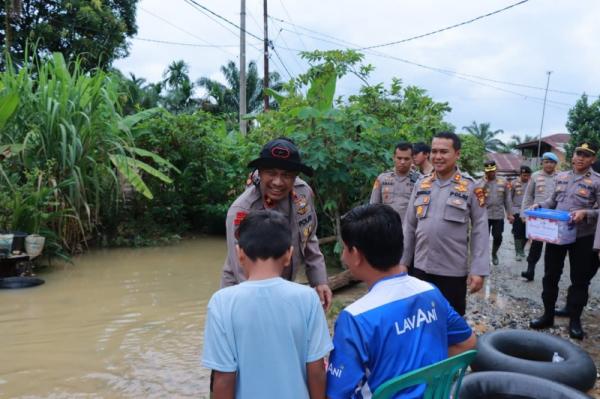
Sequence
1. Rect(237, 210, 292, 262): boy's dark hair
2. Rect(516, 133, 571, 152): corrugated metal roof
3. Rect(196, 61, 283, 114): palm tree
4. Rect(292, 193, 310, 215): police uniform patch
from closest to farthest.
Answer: Rect(237, 210, 292, 262): boy's dark hair < Rect(292, 193, 310, 215): police uniform patch < Rect(196, 61, 283, 114): palm tree < Rect(516, 133, 571, 152): corrugated metal roof

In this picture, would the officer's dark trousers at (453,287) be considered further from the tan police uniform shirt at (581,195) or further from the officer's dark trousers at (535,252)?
the officer's dark trousers at (535,252)

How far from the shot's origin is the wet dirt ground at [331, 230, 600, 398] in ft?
15.9

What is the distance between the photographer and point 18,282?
6.78 metres

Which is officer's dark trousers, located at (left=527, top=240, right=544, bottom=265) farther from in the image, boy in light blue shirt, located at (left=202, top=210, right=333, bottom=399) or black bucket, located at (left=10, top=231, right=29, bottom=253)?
black bucket, located at (left=10, top=231, right=29, bottom=253)

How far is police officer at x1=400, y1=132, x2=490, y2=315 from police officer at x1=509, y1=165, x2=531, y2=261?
5659 millimetres

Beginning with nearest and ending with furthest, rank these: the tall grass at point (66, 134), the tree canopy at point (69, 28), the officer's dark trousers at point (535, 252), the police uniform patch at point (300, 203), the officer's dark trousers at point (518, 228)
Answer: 1. the police uniform patch at point (300, 203)
2. the officer's dark trousers at point (535, 252)
3. the tall grass at point (66, 134)
4. the officer's dark trousers at point (518, 228)
5. the tree canopy at point (69, 28)

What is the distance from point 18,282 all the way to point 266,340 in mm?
6349

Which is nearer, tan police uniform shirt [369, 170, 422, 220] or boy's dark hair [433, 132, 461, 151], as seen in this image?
boy's dark hair [433, 132, 461, 151]

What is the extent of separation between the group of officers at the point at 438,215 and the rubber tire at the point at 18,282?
481cm

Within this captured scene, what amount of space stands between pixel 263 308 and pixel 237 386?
0.94ft

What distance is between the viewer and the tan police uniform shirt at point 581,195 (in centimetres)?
460

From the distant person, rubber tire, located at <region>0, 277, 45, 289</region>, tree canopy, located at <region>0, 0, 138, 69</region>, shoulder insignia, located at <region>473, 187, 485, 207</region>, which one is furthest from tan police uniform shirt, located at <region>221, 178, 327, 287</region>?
tree canopy, located at <region>0, 0, 138, 69</region>

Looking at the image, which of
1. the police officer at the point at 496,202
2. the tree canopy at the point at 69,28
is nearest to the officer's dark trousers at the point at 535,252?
the police officer at the point at 496,202

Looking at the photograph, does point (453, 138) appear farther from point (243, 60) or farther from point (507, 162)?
point (507, 162)
